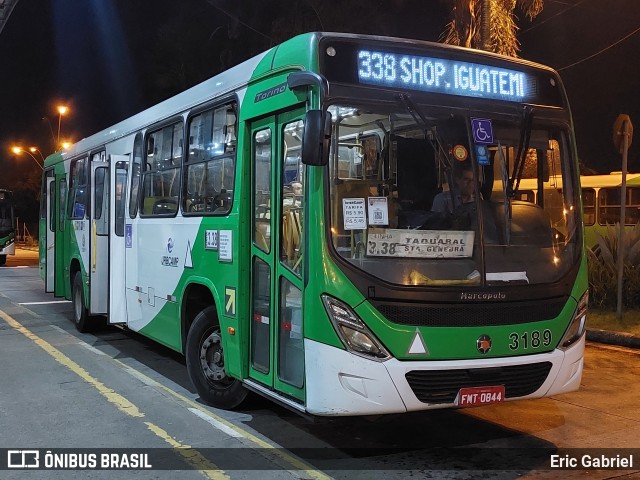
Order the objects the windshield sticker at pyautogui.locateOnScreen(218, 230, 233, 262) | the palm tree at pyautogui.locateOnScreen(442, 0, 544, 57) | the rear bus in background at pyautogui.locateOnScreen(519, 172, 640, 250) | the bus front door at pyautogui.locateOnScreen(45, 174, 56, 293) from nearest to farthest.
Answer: the windshield sticker at pyautogui.locateOnScreen(218, 230, 233, 262), the bus front door at pyautogui.locateOnScreen(45, 174, 56, 293), the palm tree at pyautogui.locateOnScreen(442, 0, 544, 57), the rear bus in background at pyautogui.locateOnScreen(519, 172, 640, 250)

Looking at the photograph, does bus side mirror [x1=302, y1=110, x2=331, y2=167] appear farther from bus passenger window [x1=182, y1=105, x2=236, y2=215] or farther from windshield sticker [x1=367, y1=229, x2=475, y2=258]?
bus passenger window [x1=182, y1=105, x2=236, y2=215]

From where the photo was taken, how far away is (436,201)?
4801mm

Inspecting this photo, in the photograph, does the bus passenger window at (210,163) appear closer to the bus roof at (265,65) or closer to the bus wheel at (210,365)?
the bus roof at (265,65)

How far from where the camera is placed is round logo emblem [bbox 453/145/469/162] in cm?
485

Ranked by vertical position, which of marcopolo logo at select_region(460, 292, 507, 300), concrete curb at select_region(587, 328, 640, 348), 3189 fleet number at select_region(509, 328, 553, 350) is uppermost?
marcopolo logo at select_region(460, 292, 507, 300)

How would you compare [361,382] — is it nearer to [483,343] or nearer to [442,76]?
[483,343]

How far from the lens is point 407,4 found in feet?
73.1

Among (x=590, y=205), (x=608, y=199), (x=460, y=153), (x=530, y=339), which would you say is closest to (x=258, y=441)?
(x=530, y=339)

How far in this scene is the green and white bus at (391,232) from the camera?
177 inches

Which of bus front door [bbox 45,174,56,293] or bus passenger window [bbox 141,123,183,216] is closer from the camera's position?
bus passenger window [bbox 141,123,183,216]

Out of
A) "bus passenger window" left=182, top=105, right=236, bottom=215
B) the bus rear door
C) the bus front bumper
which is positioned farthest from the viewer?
the bus rear door

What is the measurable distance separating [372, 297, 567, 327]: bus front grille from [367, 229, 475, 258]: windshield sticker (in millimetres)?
366

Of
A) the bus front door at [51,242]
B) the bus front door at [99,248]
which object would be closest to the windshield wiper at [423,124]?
the bus front door at [99,248]

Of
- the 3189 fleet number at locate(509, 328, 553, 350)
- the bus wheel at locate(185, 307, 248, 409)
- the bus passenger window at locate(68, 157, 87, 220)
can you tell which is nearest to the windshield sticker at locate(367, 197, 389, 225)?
the 3189 fleet number at locate(509, 328, 553, 350)
